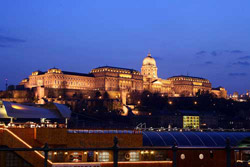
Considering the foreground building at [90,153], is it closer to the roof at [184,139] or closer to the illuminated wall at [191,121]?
the roof at [184,139]

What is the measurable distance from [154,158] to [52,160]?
9158mm

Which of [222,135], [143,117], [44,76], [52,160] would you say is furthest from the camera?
[44,76]

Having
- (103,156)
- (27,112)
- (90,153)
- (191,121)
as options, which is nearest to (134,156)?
(103,156)

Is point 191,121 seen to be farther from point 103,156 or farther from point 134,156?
point 103,156

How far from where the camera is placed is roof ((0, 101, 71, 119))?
5063 centimetres

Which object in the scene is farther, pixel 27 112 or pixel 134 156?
pixel 27 112

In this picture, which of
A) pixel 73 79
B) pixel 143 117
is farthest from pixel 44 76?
pixel 143 117

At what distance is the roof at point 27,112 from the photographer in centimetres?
5063

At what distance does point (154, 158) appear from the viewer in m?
38.9

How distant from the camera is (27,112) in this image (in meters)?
53.3

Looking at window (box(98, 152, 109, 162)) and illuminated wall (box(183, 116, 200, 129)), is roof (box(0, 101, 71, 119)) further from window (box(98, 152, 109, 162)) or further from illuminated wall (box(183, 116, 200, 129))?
illuminated wall (box(183, 116, 200, 129))

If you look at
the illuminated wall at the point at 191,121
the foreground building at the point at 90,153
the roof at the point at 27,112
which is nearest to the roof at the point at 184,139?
the foreground building at the point at 90,153

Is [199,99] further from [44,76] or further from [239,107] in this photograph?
[44,76]

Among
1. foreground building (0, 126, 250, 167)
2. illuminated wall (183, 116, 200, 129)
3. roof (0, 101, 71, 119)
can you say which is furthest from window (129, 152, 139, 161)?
illuminated wall (183, 116, 200, 129)
